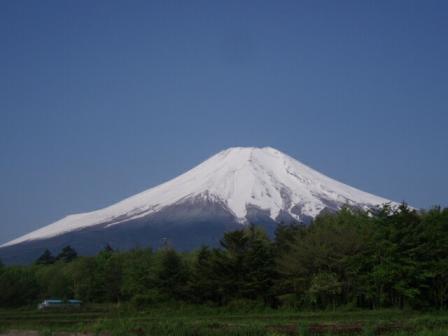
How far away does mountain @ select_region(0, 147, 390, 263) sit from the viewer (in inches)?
5330

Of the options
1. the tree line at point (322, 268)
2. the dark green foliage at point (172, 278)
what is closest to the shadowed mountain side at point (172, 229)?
the tree line at point (322, 268)

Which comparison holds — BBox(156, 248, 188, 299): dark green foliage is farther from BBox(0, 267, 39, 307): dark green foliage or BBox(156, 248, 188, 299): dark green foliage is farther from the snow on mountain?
the snow on mountain

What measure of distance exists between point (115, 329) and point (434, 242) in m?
21.3

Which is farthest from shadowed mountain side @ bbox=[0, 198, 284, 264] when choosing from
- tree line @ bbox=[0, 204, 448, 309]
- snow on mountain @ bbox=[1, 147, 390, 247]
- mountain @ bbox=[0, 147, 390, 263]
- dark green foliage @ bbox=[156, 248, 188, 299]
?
dark green foliage @ bbox=[156, 248, 188, 299]

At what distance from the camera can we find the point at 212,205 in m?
145

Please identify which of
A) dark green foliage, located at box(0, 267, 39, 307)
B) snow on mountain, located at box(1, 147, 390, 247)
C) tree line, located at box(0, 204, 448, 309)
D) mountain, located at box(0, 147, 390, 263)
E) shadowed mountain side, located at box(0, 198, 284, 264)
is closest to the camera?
tree line, located at box(0, 204, 448, 309)

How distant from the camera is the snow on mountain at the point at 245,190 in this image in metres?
139

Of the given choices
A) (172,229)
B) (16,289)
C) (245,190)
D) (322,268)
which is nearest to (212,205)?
(245,190)

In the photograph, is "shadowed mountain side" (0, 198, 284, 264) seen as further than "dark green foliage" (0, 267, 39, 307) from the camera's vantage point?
Yes

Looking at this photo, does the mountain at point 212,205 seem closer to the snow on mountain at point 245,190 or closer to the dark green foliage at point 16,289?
the snow on mountain at point 245,190

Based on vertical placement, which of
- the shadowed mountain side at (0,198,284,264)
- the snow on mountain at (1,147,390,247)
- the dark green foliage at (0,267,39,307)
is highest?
the snow on mountain at (1,147,390,247)

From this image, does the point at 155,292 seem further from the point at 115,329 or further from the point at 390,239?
the point at 115,329

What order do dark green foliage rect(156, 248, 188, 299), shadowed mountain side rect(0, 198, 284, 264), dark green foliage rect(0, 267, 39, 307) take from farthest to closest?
shadowed mountain side rect(0, 198, 284, 264) → dark green foliage rect(0, 267, 39, 307) → dark green foliage rect(156, 248, 188, 299)

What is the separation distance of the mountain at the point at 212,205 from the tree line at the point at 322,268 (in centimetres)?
8492
